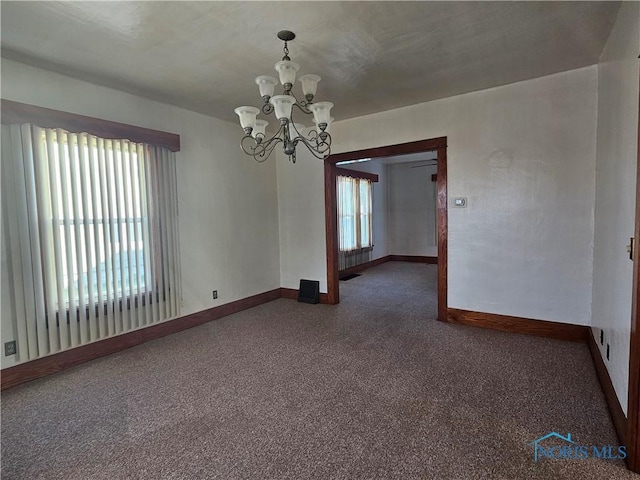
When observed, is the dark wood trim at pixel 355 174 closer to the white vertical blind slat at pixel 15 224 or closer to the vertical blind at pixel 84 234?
the vertical blind at pixel 84 234

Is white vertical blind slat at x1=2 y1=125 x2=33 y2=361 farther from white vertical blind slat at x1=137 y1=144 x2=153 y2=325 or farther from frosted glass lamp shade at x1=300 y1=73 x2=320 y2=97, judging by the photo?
frosted glass lamp shade at x1=300 y1=73 x2=320 y2=97

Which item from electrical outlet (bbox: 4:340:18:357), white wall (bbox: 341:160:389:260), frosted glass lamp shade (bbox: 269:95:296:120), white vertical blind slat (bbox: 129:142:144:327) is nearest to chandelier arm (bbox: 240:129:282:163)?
frosted glass lamp shade (bbox: 269:95:296:120)

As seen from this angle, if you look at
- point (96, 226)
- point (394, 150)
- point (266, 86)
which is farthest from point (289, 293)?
point (266, 86)

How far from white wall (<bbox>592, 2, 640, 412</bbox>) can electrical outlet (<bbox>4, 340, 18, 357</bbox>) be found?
4.25 meters

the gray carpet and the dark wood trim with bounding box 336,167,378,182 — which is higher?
the dark wood trim with bounding box 336,167,378,182

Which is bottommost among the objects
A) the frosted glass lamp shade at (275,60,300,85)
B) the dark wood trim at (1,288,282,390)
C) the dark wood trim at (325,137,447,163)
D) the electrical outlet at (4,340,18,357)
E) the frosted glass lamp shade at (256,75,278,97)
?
the dark wood trim at (1,288,282,390)

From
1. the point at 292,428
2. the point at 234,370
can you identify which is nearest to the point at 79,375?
the point at 234,370

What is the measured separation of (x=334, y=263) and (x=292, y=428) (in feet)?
9.82

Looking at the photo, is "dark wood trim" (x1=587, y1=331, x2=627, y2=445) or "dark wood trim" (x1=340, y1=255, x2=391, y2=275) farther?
"dark wood trim" (x1=340, y1=255, x2=391, y2=275)

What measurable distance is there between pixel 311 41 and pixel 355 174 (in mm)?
5043

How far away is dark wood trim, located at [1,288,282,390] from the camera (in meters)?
2.67

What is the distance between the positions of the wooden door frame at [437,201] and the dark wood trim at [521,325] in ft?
0.69

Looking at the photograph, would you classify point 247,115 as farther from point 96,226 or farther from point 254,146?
point 254,146

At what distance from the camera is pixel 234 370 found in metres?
2.79
